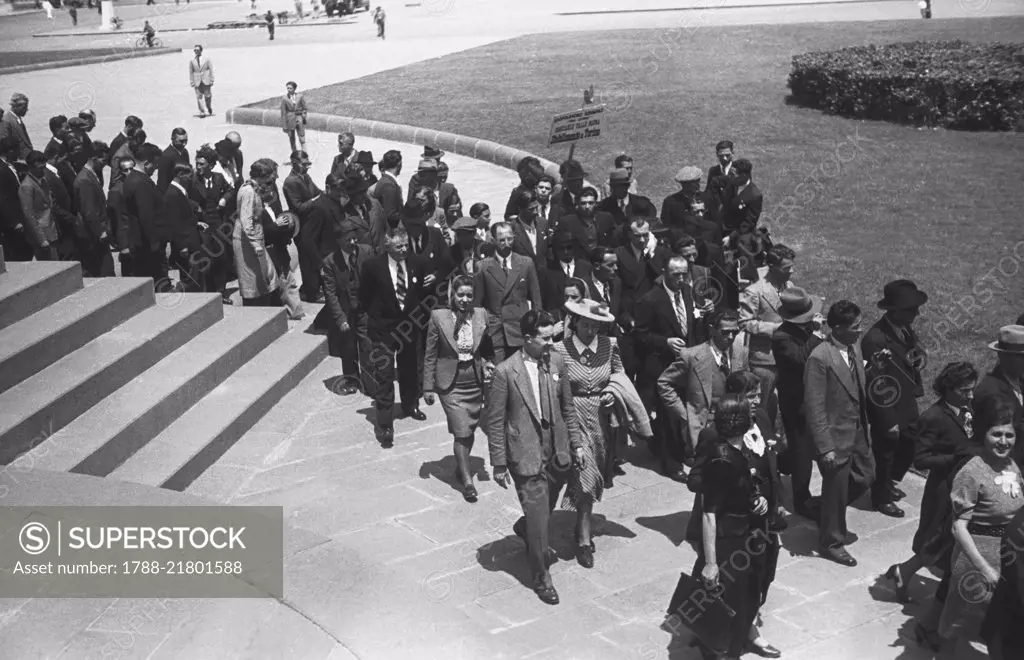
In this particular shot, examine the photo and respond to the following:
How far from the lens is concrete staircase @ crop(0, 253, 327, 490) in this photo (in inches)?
336

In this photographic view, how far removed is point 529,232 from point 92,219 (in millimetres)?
4903

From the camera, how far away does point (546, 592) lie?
283 inches

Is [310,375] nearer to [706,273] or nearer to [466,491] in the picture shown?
[466,491]

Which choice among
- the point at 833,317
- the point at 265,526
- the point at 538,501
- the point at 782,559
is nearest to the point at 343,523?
the point at 265,526

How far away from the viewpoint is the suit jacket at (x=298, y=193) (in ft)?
40.7

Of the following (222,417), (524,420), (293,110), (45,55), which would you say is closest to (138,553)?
(524,420)

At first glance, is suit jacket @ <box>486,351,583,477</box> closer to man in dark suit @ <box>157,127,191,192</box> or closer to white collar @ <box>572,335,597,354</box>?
white collar @ <box>572,335,597,354</box>

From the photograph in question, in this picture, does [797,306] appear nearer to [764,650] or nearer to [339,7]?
[764,650]

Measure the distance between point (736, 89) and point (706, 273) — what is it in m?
18.0

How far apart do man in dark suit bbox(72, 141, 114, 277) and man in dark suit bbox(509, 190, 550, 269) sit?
4706 millimetres

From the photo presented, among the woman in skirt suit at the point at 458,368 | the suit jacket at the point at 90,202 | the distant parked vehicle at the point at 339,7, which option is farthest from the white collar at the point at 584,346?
the distant parked vehicle at the point at 339,7

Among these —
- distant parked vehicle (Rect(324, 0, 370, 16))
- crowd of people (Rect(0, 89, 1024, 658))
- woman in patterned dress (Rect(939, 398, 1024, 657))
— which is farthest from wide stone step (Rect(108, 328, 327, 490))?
distant parked vehicle (Rect(324, 0, 370, 16))

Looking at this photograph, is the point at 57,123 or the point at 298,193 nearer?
the point at 298,193

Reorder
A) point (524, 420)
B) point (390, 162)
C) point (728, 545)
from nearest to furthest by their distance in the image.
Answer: point (728, 545), point (524, 420), point (390, 162)
